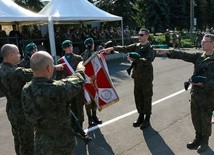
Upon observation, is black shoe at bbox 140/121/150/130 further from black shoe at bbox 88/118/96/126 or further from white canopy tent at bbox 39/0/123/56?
white canopy tent at bbox 39/0/123/56

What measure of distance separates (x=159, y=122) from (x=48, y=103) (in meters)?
4.72

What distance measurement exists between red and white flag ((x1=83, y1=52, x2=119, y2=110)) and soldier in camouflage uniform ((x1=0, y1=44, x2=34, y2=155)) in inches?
82.0

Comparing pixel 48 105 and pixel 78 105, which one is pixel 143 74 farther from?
pixel 48 105

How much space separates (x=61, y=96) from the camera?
360 centimetres

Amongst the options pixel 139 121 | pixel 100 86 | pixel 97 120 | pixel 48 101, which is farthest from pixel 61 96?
pixel 97 120

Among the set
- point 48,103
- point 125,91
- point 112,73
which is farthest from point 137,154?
point 112,73

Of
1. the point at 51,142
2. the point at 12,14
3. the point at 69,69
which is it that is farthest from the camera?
the point at 12,14

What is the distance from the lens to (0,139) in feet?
23.6

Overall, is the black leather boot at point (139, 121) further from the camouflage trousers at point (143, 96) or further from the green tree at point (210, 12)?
the green tree at point (210, 12)

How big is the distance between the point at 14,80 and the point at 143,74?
3.38 meters

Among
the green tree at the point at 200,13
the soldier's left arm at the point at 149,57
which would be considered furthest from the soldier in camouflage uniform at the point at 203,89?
the green tree at the point at 200,13

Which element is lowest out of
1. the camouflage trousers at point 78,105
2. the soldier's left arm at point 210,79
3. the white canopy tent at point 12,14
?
the camouflage trousers at point 78,105

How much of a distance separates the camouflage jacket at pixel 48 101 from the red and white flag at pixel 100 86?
9.85ft

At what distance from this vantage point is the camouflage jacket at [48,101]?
3559 millimetres
